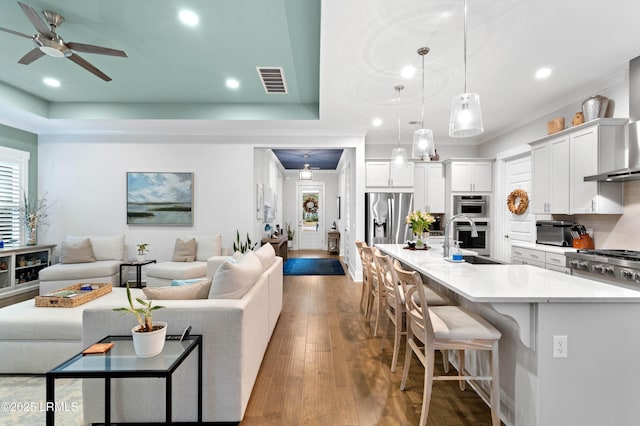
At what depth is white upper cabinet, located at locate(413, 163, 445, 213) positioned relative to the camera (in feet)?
19.6

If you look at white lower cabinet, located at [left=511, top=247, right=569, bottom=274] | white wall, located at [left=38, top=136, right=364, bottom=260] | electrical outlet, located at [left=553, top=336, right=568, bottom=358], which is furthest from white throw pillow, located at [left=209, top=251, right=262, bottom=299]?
white wall, located at [left=38, top=136, right=364, bottom=260]

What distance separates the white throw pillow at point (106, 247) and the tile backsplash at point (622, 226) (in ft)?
22.5

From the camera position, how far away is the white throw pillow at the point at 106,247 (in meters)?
5.02

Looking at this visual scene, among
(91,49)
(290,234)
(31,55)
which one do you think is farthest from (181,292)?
(290,234)

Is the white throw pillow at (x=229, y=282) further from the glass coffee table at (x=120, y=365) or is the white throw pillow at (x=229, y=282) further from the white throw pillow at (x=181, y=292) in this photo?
the glass coffee table at (x=120, y=365)

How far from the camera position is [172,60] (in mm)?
3506

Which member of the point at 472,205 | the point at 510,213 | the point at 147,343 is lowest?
the point at 147,343

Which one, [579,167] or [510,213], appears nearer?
[579,167]

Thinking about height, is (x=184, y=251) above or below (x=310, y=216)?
below

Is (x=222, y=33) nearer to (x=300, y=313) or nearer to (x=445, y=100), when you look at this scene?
(x=445, y=100)

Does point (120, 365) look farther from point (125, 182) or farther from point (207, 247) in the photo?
point (125, 182)

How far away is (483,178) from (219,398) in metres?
5.66

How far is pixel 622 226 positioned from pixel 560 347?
2.82 meters

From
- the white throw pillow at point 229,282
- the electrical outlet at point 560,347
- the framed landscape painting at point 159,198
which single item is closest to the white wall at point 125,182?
the framed landscape painting at point 159,198
